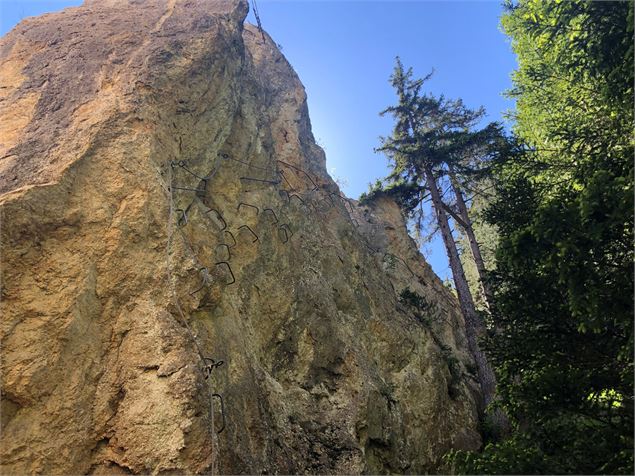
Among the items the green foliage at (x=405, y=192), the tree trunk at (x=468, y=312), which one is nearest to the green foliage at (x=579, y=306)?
the tree trunk at (x=468, y=312)

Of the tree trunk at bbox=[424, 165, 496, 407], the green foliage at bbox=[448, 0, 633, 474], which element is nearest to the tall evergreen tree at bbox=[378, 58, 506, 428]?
the tree trunk at bbox=[424, 165, 496, 407]

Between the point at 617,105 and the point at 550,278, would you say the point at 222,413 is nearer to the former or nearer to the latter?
the point at 550,278

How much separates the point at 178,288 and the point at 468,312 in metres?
10.2

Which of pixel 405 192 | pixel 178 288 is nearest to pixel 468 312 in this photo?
pixel 405 192

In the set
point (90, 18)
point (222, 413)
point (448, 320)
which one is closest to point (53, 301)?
point (222, 413)

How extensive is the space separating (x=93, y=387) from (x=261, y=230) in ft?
16.7

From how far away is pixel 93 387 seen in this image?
19.8 feet

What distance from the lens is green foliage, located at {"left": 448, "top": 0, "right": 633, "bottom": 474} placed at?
19.5 ft

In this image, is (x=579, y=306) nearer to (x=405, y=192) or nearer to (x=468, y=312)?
(x=468, y=312)

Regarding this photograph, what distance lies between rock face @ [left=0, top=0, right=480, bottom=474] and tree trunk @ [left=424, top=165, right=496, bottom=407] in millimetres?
712

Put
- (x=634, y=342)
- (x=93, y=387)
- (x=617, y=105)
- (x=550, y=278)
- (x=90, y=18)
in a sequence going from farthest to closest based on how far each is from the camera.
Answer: (x=90, y=18) < (x=617, y=105) < (x=550, y=278) < (x=93, y=387) < (x=634, y=342)

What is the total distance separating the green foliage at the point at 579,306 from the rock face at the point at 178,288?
315 cm

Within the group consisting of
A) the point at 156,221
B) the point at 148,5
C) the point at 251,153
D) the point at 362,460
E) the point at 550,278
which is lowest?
the point at 362,460

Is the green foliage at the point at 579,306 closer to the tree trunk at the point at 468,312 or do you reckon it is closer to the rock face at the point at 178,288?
the rock face at the point at 178,288
